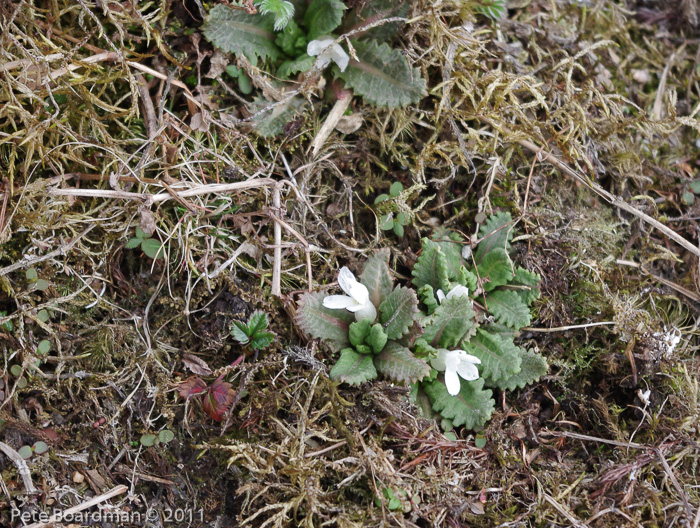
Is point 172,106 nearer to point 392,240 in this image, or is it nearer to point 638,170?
point 392,240

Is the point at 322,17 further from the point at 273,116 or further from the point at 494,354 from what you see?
the point at 494,354

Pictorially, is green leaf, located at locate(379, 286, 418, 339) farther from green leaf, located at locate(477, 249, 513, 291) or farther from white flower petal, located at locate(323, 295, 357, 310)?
green leaf, located at locate(477, 249, 513, 291)

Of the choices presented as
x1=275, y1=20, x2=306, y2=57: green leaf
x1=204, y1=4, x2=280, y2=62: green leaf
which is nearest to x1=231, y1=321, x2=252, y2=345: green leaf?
x1=204, y1=4, x2=280, y2=62: green leaf

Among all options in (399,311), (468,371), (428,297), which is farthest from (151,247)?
(468,371)

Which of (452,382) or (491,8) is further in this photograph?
(491,8)

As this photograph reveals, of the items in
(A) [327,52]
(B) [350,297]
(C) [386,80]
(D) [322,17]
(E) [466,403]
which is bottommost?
(E) [466,403]

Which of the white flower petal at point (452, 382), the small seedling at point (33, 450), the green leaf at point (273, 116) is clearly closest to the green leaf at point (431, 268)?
the white flower petal at point (452, 382)

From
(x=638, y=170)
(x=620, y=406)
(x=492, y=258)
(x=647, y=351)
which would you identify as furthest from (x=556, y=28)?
(x=620, y=406)
